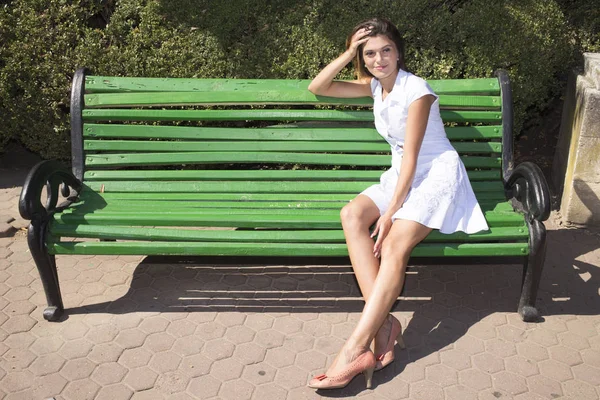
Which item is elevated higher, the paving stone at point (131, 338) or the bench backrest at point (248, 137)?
the bench backrest at point (248, 137)

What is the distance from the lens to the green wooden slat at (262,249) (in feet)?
13.2

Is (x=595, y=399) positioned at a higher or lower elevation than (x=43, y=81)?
lower

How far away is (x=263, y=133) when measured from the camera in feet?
15.4

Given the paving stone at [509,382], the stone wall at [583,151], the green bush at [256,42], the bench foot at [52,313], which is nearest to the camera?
the paving stone at [509,382]

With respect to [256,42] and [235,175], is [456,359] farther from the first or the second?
[256,42]

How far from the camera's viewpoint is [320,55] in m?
5.46

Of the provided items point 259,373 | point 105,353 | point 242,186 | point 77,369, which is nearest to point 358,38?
point 242,186

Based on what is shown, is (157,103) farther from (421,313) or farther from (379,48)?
(421,313)

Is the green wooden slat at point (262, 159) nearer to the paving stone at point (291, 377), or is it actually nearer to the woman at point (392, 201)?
the woman at point (392, 201)

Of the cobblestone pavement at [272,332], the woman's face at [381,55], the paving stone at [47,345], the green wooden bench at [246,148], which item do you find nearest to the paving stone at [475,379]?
the cobblestone pavement at [272,332]

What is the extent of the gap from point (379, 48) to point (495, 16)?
6.06 ft

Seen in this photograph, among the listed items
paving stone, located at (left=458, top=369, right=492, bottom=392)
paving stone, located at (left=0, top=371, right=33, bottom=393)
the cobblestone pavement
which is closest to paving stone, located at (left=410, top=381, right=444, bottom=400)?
the cobblestone pavement

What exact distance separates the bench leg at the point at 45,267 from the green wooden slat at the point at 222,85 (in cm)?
108

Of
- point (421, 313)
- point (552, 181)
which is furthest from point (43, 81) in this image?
point (552, 181)
